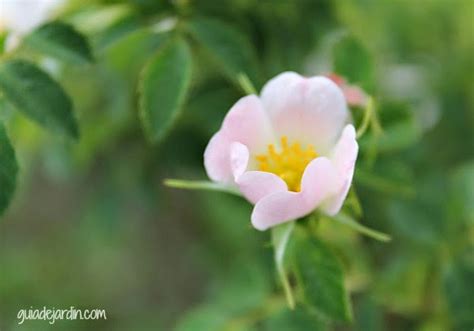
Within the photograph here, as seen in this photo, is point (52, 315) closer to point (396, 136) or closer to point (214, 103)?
point (214, 103)

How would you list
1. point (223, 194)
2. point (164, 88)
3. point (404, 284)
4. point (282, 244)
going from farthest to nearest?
point (223, 194) → point (404, 284) → point (164, 88) → point (282, 244)

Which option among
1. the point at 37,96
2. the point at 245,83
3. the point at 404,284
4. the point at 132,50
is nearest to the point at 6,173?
the point at 37,96

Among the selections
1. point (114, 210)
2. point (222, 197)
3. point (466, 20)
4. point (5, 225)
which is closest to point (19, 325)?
→ point (114, 210)

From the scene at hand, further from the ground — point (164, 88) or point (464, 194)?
point (164, 88)

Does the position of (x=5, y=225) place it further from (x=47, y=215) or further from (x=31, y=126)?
(x=31, y=126)

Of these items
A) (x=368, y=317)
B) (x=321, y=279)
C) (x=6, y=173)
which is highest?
(x=6, y=173)

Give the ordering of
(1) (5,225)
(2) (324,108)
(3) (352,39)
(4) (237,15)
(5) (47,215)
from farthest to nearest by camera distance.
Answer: (5) (47,215)
(1) (5,225)
(4) (237,15)
(3) (352,39)
(2) (324,108)

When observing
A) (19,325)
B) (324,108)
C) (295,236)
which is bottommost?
(19,325)

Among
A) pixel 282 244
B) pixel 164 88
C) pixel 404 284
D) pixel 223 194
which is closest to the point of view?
pixel 282 244
